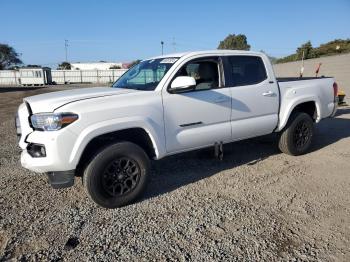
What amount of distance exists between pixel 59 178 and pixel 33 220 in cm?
58

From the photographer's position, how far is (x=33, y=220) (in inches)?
157

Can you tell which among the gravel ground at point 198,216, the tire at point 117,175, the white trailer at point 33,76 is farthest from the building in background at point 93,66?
→ the tire at point 117,175

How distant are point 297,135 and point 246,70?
66.8 inches

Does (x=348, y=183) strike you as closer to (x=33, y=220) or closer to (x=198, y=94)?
(x=198, y=94)

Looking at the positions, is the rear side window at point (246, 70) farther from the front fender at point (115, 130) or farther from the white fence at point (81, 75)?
the white fence at point (81, 75)

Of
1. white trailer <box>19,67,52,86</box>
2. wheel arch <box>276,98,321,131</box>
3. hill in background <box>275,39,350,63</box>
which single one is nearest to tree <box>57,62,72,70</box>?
white trailer <box>19,67,52,86</box>

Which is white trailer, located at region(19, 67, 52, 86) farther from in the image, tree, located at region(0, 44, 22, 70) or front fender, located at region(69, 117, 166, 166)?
front fender, located at region(69, 117, 166, 166)

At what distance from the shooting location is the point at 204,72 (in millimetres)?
5203

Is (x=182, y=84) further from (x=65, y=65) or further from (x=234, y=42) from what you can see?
(x=65, y=65)

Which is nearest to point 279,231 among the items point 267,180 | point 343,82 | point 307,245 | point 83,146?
point 307,245

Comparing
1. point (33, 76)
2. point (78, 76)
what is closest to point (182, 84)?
point (33, 76)

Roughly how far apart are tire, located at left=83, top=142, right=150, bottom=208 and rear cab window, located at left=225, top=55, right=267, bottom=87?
1870 millimetres

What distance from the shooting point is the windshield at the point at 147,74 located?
4777 mm

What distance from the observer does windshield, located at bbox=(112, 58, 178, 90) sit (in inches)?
188
